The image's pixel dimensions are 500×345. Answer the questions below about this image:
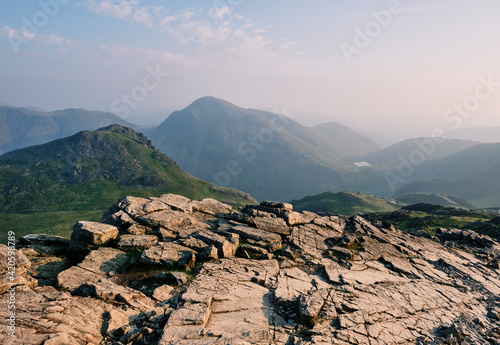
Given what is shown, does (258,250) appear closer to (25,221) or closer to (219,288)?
(219,288)

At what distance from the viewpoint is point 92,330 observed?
1297 cm

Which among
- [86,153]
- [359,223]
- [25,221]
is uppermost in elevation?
[359,223]

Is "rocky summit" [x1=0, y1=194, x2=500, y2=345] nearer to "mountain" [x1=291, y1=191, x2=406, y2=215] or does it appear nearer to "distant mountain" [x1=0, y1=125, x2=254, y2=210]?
"mountain" [x1=291, y1=191, x2=406, y2=215]

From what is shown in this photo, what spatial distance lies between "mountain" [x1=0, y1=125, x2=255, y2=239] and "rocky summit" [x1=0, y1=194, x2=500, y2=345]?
395ft

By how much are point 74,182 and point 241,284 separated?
190 metres

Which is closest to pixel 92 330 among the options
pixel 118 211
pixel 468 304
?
pixel 118 211

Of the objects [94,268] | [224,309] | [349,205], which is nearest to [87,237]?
[94,268]

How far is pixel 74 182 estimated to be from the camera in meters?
165

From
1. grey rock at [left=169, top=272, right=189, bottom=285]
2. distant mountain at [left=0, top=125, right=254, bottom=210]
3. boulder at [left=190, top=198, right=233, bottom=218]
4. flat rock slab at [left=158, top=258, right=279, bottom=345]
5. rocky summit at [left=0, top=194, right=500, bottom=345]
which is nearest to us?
flat rock slab at [left=158, top=258, right=279, bottom=345]

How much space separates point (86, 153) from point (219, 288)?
710 ft

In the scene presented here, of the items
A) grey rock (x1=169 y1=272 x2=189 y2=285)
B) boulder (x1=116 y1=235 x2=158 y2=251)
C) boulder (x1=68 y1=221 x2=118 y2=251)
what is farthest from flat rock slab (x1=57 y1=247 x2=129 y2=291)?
grey rock (x1=169 y1=272 x2=189 y2=285)

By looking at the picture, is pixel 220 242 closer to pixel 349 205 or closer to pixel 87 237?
pixel 87 237

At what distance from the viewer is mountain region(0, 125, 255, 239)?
446ft

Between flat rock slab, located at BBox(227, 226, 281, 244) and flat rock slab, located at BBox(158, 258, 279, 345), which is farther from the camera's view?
flat rock slab, located at BBox(227, 226, 281, 244)
